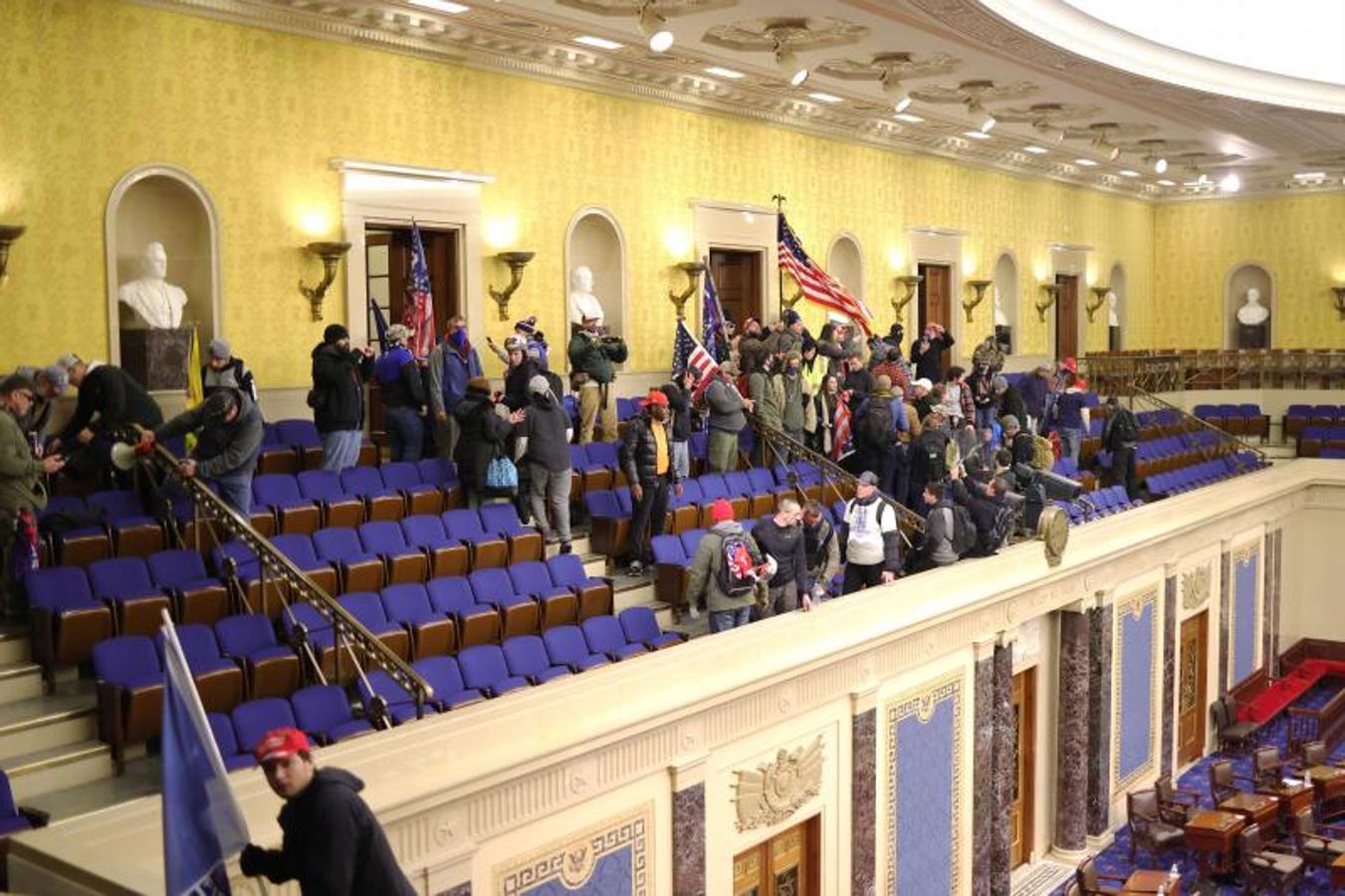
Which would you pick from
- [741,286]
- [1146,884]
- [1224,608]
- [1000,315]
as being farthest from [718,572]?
[1000,315]

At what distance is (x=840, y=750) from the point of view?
37.5 ft

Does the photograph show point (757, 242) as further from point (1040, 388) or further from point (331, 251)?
point (331, 251)

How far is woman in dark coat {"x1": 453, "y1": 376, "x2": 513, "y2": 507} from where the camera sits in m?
11.1

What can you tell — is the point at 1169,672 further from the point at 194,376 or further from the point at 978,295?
the point at 194,376

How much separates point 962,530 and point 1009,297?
43.3 feet

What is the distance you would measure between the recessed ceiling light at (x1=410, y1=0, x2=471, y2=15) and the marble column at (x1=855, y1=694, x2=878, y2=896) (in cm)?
719

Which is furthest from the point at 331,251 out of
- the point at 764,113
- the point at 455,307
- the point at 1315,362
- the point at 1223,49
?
the point at 1315,362

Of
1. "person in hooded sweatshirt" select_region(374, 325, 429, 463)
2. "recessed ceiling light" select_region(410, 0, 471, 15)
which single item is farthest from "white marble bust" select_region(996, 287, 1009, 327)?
"person in hooded sweatshirt" select_region(374, 325, 429, 463)

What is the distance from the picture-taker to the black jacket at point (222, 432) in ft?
Answer: 31.3

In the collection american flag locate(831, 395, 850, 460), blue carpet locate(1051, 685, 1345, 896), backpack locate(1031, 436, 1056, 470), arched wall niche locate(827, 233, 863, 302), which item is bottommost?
blue carpet locate(1051, 685, 1345, 896)

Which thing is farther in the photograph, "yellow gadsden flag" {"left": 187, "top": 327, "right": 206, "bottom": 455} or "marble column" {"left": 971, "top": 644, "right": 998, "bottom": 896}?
"marble column" {"left": 971, "top": 644, "right": 998, "bottom": 896}

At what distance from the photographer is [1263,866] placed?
14.8 meters

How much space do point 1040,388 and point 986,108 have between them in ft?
13.4

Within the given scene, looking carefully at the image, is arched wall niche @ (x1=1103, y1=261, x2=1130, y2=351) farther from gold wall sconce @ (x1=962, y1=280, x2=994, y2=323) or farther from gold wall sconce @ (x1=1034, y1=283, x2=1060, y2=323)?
gold wall sconce @ (x1=962, y1=280, x2=994, y2=323)
